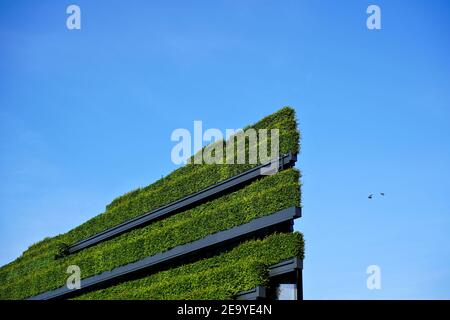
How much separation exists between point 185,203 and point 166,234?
1.89 metres

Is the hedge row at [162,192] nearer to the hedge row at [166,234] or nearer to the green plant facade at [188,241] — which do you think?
the green plant facade at [188,241]

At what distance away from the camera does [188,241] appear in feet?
91.2

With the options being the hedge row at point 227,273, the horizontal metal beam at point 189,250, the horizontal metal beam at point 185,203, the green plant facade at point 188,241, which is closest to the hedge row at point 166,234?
the green plant facade at point 188,241

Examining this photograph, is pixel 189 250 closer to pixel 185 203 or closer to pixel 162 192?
pixel 185 203

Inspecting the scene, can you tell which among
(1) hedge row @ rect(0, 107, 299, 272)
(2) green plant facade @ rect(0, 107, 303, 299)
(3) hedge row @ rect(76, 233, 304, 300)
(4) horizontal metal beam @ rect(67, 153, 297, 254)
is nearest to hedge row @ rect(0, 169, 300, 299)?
(2) green plant facade @ rect(0, 107, 303, 299)

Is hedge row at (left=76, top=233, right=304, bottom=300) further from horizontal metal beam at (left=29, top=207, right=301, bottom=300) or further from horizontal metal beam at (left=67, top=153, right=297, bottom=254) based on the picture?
horizontal metal beam at (left=67, top=153, right=297, bottom=254)

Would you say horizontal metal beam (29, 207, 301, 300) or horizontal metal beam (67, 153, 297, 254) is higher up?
horizontal metal beam (67, 153, 297, 254)

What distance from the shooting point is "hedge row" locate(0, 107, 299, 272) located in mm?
25472

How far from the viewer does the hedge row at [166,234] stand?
80.2ft

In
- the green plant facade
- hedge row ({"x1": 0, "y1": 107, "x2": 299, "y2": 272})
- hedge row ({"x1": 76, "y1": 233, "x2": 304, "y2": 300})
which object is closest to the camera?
hedge row ({"x1": 76, "y1": 233, "x2": 304, "y2": 300})

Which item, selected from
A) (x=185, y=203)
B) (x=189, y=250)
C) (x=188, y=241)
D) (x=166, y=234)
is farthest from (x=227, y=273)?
(x=185, y=203)
